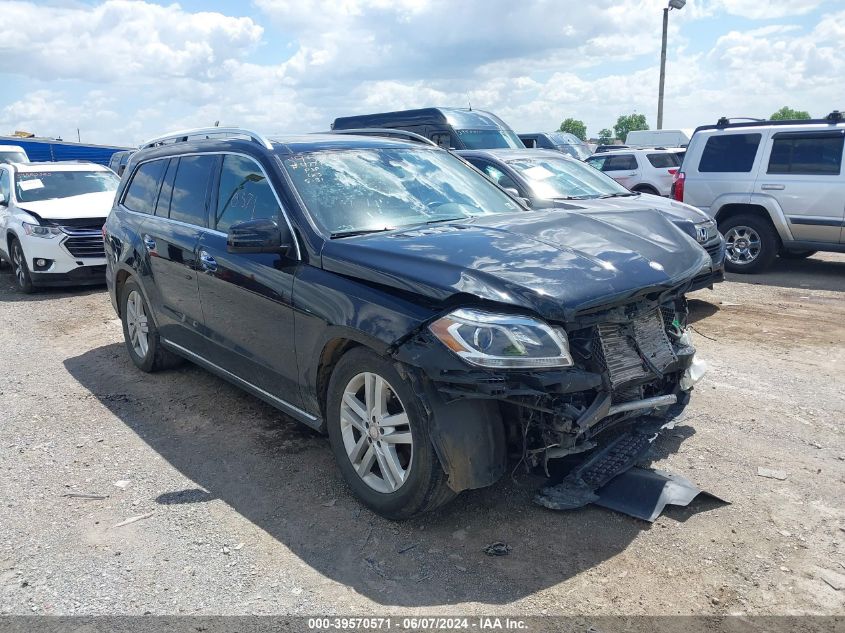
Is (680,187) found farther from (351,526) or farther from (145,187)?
(351,526)

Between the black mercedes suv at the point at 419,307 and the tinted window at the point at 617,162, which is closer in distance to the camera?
the black mercedes suv at the point at 419,307

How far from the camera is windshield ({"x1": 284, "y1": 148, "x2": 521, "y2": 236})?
4.04 m

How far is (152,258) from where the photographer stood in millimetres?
5508

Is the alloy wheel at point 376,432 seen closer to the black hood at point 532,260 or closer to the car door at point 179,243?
the black hood at point 532,260

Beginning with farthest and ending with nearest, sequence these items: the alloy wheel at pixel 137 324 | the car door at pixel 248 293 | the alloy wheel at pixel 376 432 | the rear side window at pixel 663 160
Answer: the rear side window at pixel 663 160
the alloy wheel at pixel 137 324
the car door at pixel 248 293
the alloy wheel at pixel 376 432

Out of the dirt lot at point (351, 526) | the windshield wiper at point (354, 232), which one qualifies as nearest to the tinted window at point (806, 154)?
the dirt lot at point (351, 526)

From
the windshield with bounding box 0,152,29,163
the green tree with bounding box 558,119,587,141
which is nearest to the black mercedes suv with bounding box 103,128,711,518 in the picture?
the windshield with bounding box 0,152,29,163

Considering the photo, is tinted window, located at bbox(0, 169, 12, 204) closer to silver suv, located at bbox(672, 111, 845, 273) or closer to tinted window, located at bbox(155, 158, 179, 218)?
tinted window, located at bbox(155, 158, 179, 218)

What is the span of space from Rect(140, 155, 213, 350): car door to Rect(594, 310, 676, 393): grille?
2847 mm

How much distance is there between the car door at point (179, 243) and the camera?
4.93m

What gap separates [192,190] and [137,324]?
65.1 inches

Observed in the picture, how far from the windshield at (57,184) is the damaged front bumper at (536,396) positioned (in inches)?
378

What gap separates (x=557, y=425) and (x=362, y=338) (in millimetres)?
989

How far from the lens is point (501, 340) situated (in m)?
3.05
